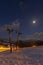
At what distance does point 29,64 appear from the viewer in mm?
3488

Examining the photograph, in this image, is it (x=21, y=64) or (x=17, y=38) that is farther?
(x=17, y=38)

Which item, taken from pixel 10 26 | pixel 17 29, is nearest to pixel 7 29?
pixel 10 26

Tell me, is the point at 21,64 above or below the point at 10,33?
below

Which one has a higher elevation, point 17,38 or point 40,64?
point 17,38

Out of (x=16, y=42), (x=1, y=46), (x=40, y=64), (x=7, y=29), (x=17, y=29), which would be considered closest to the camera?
(x=40, y=64)

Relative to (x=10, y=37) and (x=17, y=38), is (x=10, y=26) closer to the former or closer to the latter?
(x=10, y=37)

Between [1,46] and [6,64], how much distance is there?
7556 mm

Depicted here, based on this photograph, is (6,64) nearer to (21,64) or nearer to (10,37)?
(21,64)

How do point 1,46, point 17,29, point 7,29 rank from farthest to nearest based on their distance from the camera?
point 1,46 → point 17,29 → point 7,29

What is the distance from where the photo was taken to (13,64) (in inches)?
139

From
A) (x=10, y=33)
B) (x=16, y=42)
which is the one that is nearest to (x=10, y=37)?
(x=10, y=33)

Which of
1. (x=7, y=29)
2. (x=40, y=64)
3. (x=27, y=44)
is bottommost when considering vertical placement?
(x=40, y=64)

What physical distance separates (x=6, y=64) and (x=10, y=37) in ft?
12.2

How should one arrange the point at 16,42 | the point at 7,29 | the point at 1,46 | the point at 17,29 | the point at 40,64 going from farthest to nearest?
the point at 1,46 < the point at 16,42 < the point at 17,29 < the point at 7,29 < the point at 40,64
